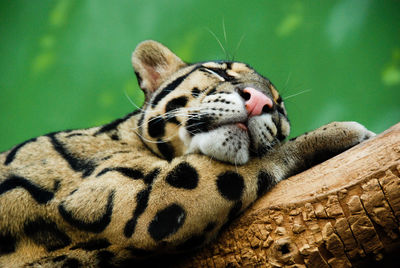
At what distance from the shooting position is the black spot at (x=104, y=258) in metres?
2.39

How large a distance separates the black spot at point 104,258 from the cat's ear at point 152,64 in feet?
5.19

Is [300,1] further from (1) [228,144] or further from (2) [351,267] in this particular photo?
(2) [351,267]

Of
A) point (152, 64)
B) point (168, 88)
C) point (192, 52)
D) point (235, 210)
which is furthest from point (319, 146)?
point (192, 52)

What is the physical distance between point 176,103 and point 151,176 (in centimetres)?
79

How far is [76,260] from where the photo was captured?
2.42 meters

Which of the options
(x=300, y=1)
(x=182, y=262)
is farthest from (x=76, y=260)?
(x=300, y=1)

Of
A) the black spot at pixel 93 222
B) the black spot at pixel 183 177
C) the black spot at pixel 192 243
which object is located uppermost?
the black spot at pixel 183 177

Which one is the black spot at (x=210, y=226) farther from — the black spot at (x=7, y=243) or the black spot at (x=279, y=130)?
the black spot at (x=7, y=243)

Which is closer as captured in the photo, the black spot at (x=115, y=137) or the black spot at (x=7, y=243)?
the black spot at (x=7, y=243)

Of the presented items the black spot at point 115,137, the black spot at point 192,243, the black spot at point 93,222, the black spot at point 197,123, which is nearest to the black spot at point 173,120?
the black spot at point 197,123

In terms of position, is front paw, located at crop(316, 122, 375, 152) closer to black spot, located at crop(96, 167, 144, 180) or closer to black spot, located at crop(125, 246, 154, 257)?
black spot, located at crop(96, 167, 144, 180)

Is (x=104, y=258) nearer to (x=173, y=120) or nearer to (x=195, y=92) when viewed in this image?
(x=173, y=120)

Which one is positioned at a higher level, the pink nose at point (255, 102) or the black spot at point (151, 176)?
the pink nose at point (255, 102)

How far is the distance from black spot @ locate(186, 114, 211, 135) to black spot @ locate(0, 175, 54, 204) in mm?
1008
